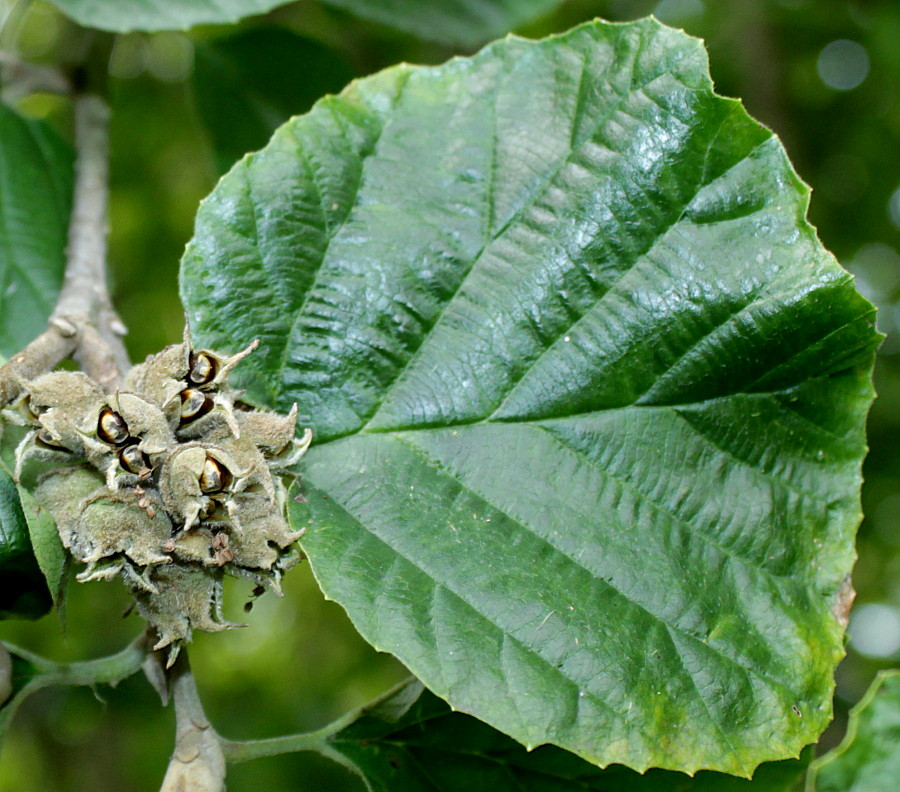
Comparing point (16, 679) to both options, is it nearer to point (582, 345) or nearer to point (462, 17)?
point (582, 345)

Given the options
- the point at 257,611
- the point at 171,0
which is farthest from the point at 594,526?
the point at 257,611

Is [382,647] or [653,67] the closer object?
[382,647]

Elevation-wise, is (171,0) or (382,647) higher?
(171,0)

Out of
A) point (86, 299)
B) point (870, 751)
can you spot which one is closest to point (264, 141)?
point (86, 299)

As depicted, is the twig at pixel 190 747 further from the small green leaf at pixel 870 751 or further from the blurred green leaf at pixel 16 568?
the small green leaf at pixel 870 751

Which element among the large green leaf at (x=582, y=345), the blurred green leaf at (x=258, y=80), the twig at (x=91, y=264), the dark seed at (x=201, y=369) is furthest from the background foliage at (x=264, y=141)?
the dark seed at (x=201, y=369)

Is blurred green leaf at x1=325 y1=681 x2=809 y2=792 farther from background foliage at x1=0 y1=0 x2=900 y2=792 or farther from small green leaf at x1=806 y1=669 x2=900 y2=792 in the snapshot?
background foliage at x1=0 y1=0 x2=900 y2=792

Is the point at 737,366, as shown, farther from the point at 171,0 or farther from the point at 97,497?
the point at 171,0
